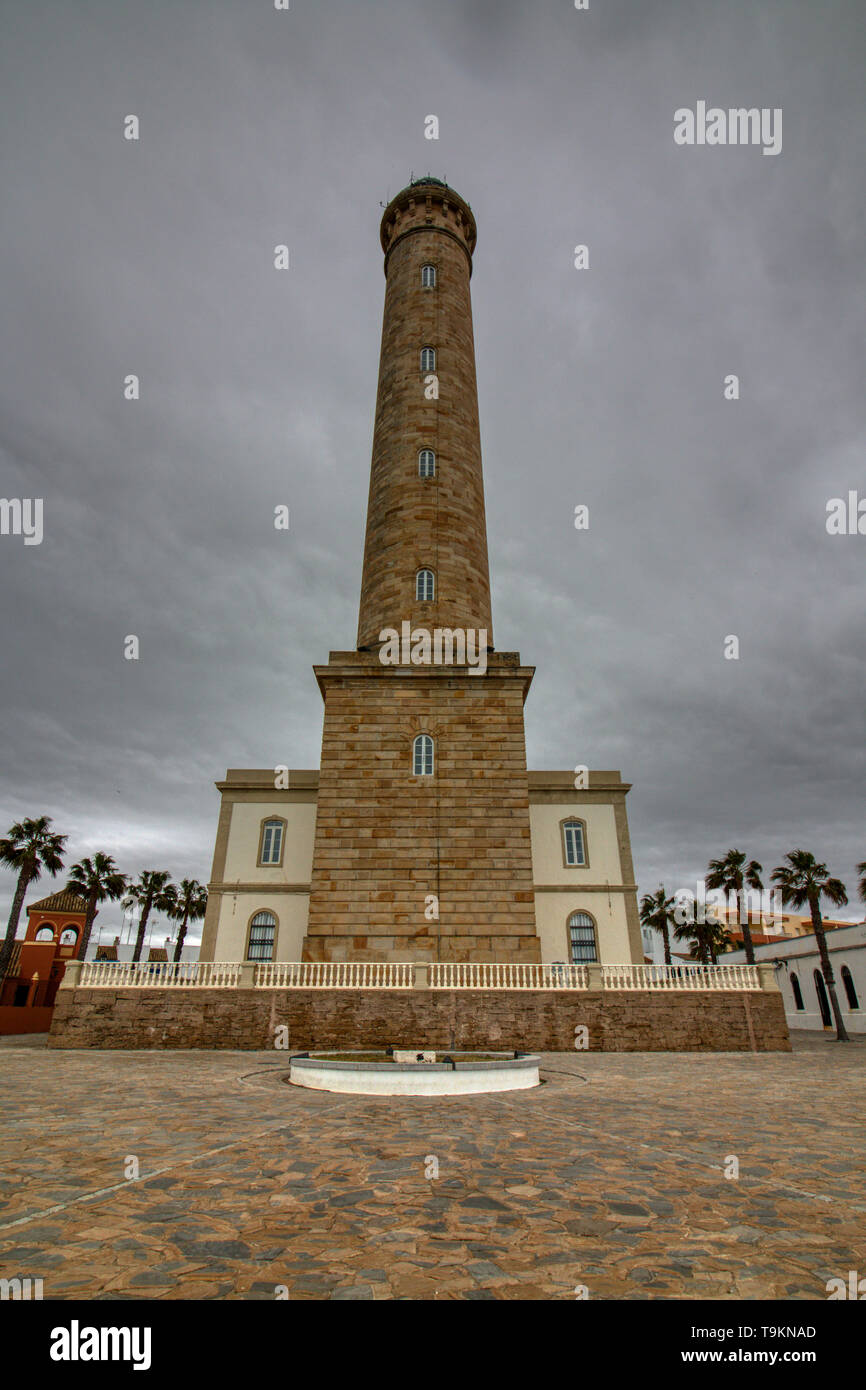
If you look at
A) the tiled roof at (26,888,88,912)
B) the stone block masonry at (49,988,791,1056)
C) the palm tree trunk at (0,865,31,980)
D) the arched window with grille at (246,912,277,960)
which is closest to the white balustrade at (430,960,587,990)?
the stone block masonry at (49,988,791,1056)

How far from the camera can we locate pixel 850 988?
3017cm

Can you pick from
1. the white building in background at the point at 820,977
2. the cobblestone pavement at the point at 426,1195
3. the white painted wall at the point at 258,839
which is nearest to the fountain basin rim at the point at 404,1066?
the cobblestone pavement at the point at 426,1195

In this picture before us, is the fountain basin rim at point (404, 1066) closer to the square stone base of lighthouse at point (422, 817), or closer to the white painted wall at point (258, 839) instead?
the square stone base of lighthouse at point (422, 817)

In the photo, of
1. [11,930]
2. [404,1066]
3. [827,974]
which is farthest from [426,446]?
[11,930]

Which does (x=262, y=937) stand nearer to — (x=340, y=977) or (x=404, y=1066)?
(x=340, y=977)

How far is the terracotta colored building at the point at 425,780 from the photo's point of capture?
702 inches

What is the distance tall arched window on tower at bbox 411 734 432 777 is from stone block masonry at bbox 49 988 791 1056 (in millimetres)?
6189

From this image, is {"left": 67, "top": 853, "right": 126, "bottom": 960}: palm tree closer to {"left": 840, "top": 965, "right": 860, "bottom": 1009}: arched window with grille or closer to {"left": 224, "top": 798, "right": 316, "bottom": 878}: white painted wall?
{"left": 224, "top": 798, "right": 316, "bottom": 878}: white painted wall

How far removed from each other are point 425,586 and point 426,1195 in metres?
18.1

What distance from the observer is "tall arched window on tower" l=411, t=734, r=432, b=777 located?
19.3m

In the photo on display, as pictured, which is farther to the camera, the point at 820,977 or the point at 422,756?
the point at 820,977

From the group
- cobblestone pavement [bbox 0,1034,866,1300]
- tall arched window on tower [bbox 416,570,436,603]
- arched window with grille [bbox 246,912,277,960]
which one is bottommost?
cobblestone pavement [bbox 0,1034,866,1300]

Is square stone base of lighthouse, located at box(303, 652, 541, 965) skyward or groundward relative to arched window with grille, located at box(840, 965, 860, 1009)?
skyward
